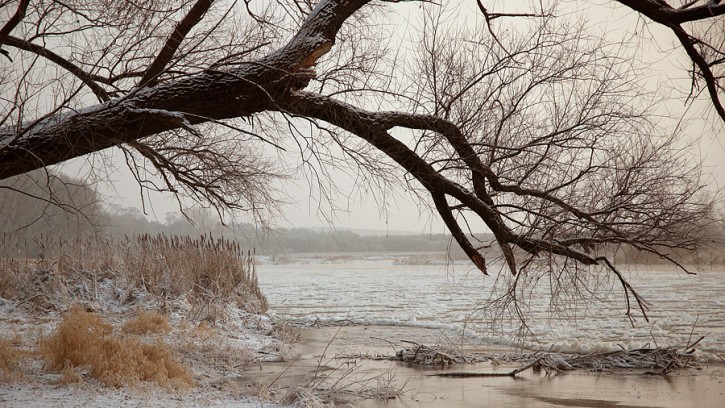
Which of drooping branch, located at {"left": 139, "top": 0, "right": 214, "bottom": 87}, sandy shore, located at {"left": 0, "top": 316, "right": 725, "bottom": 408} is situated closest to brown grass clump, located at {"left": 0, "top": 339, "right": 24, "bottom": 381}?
sandy shore, located at {"left": 0, "top": 316, "right": 725, "bottom": 408}

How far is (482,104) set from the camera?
22.0ft

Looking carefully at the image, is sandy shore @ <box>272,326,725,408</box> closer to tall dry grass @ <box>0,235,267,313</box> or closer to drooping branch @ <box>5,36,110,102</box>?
tall dry grass @ <box>0,235,267,313</box>

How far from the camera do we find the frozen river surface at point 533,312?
9.55 meters

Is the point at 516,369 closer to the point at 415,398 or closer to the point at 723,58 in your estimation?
the point at 415,398

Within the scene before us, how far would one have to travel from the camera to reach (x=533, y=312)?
13547 millimetres

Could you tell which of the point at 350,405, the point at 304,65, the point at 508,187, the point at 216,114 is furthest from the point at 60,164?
the point at 508,187

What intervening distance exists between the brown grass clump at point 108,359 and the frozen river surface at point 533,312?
287 centimetres

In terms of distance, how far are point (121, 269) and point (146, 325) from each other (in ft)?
10.6

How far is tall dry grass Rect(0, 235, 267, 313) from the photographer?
10336 mm

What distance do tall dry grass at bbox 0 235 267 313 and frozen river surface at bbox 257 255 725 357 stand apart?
2319mm

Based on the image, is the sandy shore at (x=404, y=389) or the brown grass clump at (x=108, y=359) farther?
the brown grass clump at (x=108, y=359)

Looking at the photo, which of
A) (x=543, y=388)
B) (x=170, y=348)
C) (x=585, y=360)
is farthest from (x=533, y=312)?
(x=170, y=348)

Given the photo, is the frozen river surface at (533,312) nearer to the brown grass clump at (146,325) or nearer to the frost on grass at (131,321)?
the frost on grass at (131,321)

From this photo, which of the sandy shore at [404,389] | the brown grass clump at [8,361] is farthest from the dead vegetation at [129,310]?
the sandy shore at [404,389]
